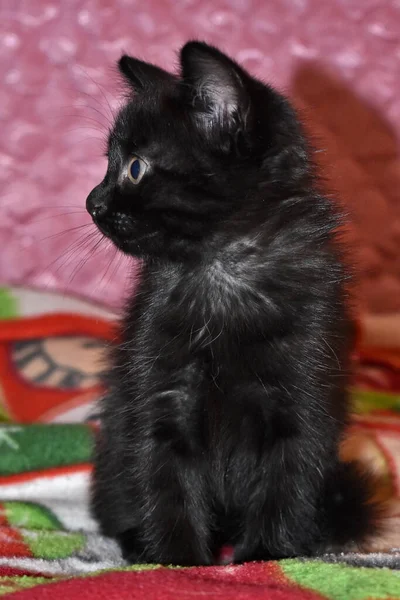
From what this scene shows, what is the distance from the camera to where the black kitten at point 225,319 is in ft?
3.94

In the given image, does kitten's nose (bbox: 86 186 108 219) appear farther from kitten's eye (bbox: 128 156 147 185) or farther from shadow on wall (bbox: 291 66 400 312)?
shadow on wall (bbox: 291 66 400 312)

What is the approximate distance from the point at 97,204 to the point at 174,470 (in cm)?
45

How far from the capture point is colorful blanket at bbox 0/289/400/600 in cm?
103

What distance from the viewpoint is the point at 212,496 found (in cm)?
132

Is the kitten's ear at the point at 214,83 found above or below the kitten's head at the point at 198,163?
above

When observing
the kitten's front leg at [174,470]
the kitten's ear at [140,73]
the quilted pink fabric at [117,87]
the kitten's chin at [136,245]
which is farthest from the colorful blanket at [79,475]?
the kitten's ear at [140,73]

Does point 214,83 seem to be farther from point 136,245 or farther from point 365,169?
point 365,169

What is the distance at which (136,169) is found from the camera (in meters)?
1.24

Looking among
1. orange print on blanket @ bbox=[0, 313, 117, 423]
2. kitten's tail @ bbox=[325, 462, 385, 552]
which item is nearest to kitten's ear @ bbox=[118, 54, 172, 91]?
kitten's tail @ bbox=[325, 462, 385, 552]

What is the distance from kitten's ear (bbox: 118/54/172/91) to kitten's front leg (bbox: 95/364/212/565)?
1.67 feet

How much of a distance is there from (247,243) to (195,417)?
295 mm

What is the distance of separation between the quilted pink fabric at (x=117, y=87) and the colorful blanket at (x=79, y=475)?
0.26m

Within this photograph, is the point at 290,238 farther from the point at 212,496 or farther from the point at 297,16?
the point at 297,16

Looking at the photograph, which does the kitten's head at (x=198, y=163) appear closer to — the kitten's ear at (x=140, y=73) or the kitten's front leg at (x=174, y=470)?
the kitten's ear at (x=140, y=73)
